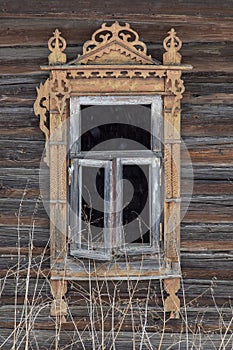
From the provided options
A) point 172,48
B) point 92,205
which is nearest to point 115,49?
point 172,48

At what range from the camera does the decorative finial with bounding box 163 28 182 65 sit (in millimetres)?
3789

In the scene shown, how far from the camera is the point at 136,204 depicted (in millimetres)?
4137

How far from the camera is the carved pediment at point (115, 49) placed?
3.79 metres

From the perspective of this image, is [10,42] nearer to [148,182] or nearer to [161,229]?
[148,182]

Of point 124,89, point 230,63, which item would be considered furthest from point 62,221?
point 230,63

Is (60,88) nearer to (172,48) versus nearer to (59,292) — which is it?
(172,48)

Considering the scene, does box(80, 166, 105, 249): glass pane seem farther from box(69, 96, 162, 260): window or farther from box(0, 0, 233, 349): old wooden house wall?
box(0, 0, 233, 349): old wooden house wall

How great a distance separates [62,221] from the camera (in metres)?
3.89

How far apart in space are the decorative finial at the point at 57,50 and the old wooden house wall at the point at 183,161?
0.06 meters

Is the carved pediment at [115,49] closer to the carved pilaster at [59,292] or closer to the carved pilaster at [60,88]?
the carved pilaster at [60,88]

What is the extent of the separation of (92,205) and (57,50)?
110 centimetres

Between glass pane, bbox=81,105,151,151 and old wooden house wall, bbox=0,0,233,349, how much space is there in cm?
28

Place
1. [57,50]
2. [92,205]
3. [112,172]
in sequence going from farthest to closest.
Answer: [92,205] → [112,172] → [57,50]

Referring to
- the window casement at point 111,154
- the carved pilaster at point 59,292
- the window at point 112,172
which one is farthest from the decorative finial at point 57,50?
the carved pilaster at point 59,292
